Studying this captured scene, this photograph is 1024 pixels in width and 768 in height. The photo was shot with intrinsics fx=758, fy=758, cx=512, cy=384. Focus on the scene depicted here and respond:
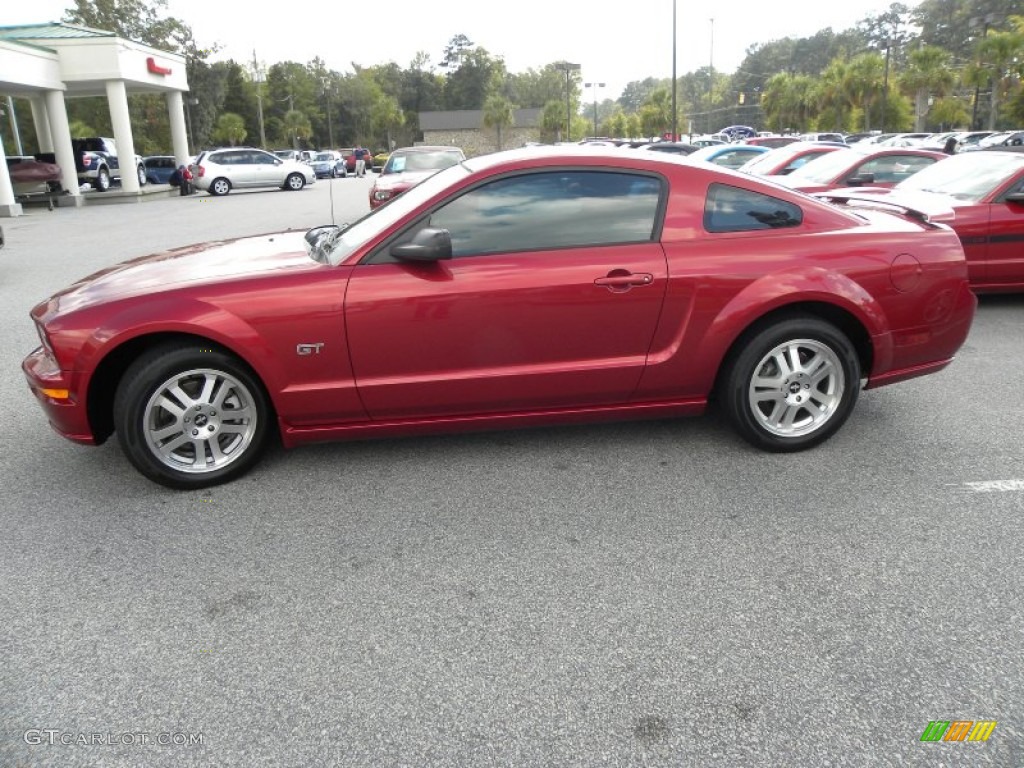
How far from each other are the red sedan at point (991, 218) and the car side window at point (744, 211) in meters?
3.60

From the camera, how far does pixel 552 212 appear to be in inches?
146

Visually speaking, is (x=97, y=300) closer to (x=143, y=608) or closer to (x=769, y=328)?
(x=143, y=608)

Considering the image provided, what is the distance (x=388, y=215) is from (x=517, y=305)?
93cm

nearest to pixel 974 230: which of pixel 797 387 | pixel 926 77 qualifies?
pixel 797 387

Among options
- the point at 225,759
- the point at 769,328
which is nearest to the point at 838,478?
the point at 769,328

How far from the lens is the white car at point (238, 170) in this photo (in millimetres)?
A: 26531

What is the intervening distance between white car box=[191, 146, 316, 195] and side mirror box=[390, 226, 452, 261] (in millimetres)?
25978

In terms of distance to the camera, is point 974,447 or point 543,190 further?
point 974,447

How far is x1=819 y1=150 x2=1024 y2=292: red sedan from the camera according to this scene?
6.63 meters

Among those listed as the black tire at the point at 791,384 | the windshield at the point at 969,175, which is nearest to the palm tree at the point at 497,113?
the windshield at the point at 969,175

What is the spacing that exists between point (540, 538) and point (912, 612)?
138cm

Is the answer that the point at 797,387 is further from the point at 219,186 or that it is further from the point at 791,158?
the point at 219,186

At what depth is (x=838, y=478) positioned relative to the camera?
12.0ft

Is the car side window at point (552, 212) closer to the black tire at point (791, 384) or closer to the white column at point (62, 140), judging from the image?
the black tire at point (791, 384)
